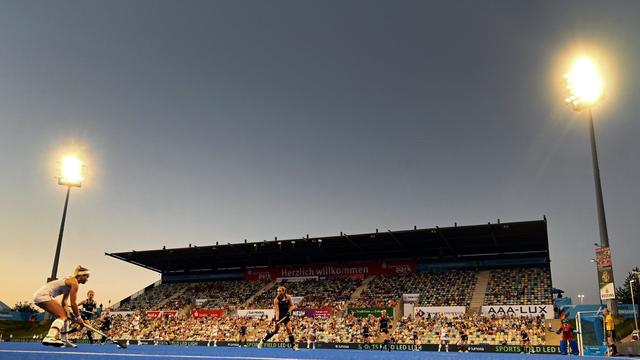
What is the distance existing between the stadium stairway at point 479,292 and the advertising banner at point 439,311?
77 cm

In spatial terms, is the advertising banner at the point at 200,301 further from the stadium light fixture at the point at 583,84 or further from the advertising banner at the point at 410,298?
the stadium light fixture at the point at 583,84

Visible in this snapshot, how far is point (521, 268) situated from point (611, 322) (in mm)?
27927

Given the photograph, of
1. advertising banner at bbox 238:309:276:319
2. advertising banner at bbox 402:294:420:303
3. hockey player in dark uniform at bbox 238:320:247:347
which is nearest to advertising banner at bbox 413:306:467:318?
advertising banner at bbox 402:294:420:303

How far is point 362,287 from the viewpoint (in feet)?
155

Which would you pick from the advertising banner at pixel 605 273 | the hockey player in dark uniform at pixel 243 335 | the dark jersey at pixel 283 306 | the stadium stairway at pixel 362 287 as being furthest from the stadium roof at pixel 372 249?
the dark jersey at pixel 283 306

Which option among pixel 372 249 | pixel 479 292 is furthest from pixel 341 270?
pixel 479 292

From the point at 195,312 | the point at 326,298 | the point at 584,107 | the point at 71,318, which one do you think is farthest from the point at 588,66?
the point at 195,312

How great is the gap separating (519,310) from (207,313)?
3108 cm

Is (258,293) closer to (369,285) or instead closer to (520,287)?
(369,285)

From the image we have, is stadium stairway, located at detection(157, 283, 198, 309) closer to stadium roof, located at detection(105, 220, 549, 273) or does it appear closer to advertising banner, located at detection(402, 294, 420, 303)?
stadium roof, located at detection(105, 220, 549, 273)

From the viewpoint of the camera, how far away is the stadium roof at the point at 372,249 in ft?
138

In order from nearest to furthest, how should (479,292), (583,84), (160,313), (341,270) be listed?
(583,84)
(479,292)
(160,313)
(341,270)

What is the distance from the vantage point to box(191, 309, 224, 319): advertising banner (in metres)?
47.8

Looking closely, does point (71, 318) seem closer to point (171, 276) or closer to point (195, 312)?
point (195, 312)
